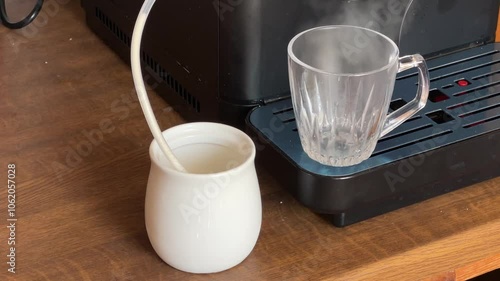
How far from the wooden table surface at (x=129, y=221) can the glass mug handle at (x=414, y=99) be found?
73 millimetres

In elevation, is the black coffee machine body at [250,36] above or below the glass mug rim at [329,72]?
below

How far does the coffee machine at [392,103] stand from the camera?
2.09 ft

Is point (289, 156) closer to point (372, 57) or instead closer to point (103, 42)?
point (372, 57)

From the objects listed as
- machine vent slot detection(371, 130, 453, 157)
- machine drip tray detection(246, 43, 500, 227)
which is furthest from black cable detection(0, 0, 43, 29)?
machine vent slot detection(371, 130, 453, 157)

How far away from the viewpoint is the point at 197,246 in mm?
589

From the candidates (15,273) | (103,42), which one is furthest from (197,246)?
→ (103,42)

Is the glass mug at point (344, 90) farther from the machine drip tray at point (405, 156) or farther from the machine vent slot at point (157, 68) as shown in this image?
the machine vent slot at point (157, 68)

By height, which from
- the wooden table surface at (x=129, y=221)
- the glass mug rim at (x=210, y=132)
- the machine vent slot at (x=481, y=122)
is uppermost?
the glass mug rim at (x=210, y=132)

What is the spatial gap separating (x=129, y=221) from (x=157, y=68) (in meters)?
0.20

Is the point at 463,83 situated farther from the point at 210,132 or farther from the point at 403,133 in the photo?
the point at 210,132

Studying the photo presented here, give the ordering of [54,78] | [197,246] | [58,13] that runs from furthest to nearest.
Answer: [58,13] < [54,78] < [197,246]

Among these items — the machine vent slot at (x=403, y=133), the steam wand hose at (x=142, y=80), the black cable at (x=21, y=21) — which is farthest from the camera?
the black cable at (x=21, y=21)

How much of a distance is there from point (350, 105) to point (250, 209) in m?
0.11

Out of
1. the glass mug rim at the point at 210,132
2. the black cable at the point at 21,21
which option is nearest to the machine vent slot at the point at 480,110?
the glass mug rim at the point at 210,132
